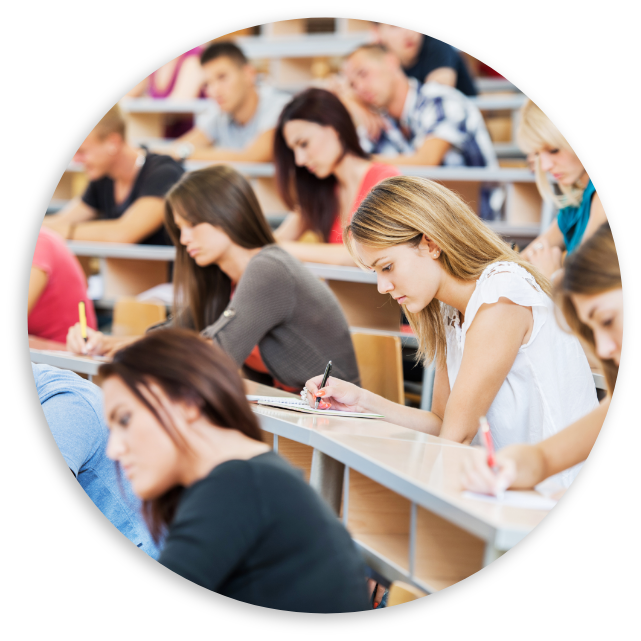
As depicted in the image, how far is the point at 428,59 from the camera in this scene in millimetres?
2496

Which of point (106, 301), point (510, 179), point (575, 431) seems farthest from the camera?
point (510, 179)

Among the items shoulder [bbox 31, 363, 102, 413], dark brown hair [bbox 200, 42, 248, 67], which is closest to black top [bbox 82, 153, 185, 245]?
dark brown hair [bbox 200, 42, 248, 67]

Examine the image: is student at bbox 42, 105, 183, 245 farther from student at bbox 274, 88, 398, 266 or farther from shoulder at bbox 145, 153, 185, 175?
student at bbox 274, 88, 398, 266

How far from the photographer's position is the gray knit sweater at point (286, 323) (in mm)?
1045

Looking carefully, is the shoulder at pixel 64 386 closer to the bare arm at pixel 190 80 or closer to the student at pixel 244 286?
the student at pixel 244 286

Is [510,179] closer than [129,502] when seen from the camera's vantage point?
No

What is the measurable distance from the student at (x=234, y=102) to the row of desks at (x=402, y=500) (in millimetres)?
1684

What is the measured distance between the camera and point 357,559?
69 cm

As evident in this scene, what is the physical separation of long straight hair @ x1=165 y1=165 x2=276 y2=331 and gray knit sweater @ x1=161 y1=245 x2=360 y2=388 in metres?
0.05

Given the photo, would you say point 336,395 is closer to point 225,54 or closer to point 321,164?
point 321,164

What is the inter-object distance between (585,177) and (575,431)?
0.35m

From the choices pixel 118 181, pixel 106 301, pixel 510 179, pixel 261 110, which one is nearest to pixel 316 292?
pixel 106 301

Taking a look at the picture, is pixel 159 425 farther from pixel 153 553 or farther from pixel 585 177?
pixel 585 177

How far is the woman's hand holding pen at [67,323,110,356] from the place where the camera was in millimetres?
1103
